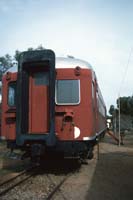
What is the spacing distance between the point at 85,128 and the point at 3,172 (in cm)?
321

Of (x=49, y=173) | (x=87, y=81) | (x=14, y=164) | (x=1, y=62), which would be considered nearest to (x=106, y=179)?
(x=49, y=173)

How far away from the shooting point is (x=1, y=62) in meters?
44.4

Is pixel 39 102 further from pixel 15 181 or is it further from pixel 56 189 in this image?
pixel 56 189

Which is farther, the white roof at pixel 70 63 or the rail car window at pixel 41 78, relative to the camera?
the rail car window at pixel 41 78

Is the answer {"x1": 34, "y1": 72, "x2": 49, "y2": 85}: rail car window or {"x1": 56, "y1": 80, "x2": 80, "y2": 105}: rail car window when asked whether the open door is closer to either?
{"x1": 34, "y1": 72, "x2": 49, "y2": 85}: rail car window

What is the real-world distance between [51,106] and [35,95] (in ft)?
2.78

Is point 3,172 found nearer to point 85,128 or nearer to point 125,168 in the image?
point 85,128

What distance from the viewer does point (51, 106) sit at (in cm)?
1080

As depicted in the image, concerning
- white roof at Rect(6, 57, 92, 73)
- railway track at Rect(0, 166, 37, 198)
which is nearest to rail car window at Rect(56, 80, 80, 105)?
white roof at Rect(6, 57, 92, 73)

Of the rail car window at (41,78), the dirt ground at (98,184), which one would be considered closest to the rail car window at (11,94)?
the rail car window at (41,78)

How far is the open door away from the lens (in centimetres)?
1098

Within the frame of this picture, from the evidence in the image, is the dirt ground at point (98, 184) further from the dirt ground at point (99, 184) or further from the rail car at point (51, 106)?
the rail car at point (51, 106)

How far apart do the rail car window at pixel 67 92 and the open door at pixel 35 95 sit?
310 millimetres

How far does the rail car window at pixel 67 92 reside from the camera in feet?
36.6
